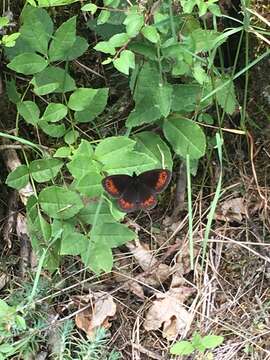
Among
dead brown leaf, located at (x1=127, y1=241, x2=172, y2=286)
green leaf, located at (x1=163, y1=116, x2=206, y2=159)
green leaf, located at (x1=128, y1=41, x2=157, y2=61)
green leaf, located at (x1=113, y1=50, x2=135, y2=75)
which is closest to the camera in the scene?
green leaf, located at (x1=113, y1=50, x2=135, y2=75)

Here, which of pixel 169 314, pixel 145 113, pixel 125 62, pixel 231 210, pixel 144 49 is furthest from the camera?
pixel 231 210

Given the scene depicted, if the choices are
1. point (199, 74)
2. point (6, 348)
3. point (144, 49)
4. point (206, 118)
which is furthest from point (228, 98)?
point (6, 348)

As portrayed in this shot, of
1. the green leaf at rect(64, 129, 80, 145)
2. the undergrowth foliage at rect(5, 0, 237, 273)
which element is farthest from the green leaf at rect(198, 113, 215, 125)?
the green leaf at rect(64, 129, 80, 145)

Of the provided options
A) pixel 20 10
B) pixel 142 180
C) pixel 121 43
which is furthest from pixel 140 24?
pixel 20 10

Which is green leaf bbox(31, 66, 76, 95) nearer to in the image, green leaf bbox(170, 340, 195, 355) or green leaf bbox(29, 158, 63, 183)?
green leaf bbox(29, 158, 63, 183)

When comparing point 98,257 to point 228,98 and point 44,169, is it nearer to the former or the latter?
point 44,169

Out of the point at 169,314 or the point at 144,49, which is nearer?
the point at 144,49
